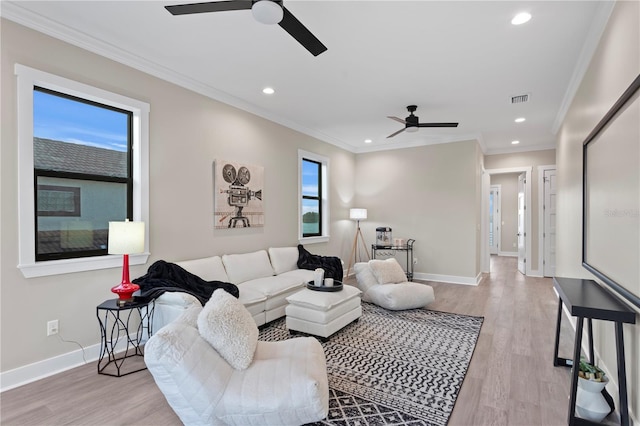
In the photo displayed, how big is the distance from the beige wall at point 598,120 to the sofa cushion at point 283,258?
11.9ft

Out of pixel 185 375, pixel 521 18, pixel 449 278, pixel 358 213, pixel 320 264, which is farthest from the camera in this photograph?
pixel 358 213

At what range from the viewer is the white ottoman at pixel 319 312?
11.3 feet

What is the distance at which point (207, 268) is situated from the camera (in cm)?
382

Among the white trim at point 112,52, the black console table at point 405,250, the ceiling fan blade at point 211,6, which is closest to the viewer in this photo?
the ceiling fan blade at point 211,6

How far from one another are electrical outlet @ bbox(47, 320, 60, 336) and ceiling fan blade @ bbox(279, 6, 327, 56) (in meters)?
3.01

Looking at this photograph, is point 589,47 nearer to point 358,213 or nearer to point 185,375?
point 185,375

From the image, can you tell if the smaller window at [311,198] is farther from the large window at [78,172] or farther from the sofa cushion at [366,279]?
the large window at [78,172]

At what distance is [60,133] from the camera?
2912 millimetres

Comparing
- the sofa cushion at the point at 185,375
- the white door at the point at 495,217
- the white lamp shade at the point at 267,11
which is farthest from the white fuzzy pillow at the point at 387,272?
Answer: the white door at the point at 495,217

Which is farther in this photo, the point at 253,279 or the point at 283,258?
the point at 283,258

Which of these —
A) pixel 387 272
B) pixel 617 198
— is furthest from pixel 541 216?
pixel 617 198

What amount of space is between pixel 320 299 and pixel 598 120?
299 centimetres

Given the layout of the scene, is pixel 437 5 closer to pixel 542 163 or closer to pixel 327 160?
pixel 327 160

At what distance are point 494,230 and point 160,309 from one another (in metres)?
10.7
